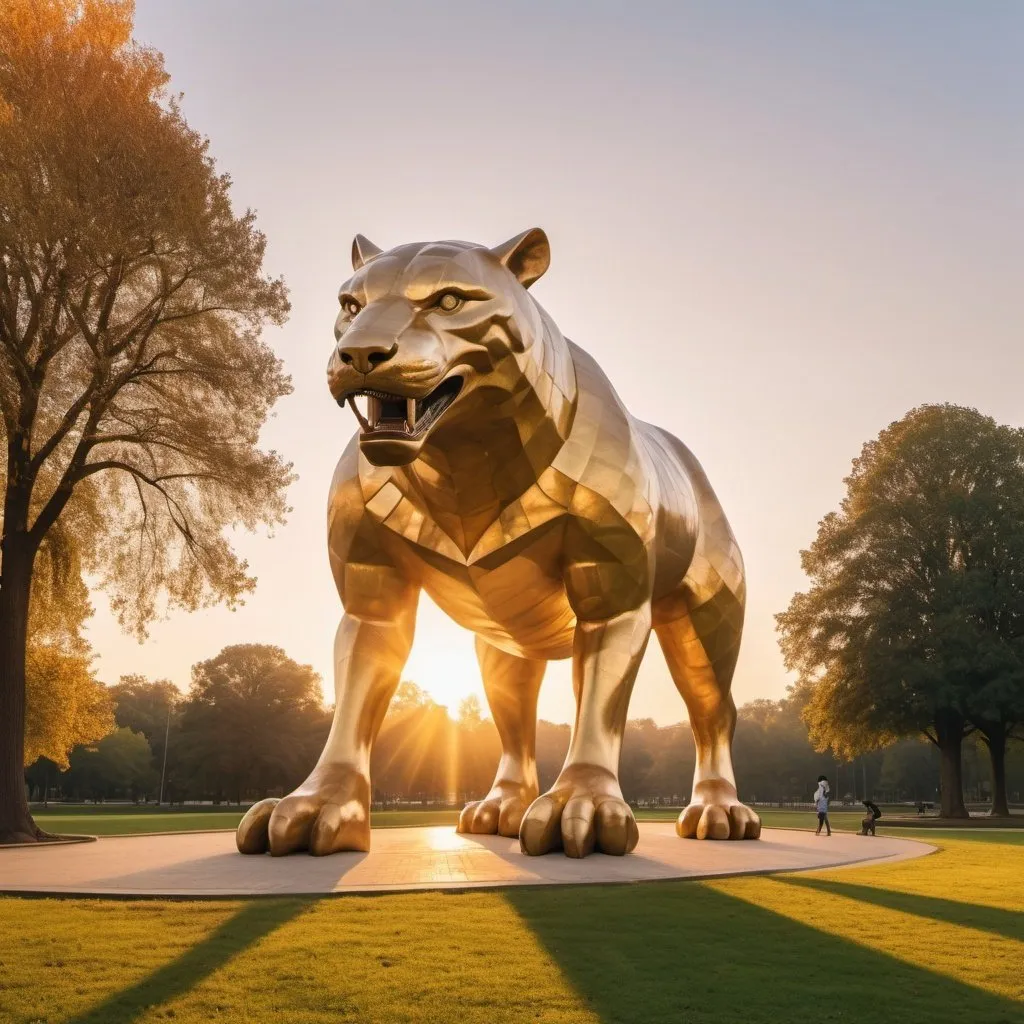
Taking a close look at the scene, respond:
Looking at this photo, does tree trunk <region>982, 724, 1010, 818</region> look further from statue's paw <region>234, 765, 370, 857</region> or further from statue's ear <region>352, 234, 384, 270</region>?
statue's ear <region>352, 234, 384, 270</region>

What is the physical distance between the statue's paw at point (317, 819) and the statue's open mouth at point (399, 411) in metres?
2.76

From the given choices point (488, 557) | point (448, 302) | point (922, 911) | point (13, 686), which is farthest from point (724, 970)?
point (13, 686)

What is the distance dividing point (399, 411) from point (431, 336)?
1.63 ft

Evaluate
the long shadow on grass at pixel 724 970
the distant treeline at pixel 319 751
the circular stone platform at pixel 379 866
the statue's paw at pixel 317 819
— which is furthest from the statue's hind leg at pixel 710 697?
the distant treeline at pixel 319 751

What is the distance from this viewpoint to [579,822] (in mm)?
6645

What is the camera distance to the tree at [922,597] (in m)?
28.0

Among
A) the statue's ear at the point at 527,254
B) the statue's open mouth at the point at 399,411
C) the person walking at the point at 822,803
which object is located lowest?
the person walking at the point at 822,803

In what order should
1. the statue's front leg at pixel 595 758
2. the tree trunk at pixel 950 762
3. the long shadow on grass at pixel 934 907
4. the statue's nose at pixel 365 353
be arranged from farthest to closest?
the tree trunk at pixel 950 762 < the statue's front leg at pixel 595 758 < the statue's nose at pixel 365 353 < the long shadow on grass at pixel 934 907

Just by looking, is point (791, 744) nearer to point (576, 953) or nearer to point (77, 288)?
point (77, 288)

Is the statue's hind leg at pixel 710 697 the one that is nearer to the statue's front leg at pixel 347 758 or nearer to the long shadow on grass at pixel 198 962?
the statue's front leg at pixel 347 758

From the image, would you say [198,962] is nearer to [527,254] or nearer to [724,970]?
[724,970]

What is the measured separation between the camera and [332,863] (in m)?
6.61

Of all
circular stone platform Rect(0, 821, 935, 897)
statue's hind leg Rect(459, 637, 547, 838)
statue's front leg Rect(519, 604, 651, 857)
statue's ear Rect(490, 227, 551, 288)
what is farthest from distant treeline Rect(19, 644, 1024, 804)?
statue's ear Rect(490, 227, 551, 288)

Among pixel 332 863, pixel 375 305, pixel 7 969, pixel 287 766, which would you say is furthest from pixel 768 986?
pixel 287 766
